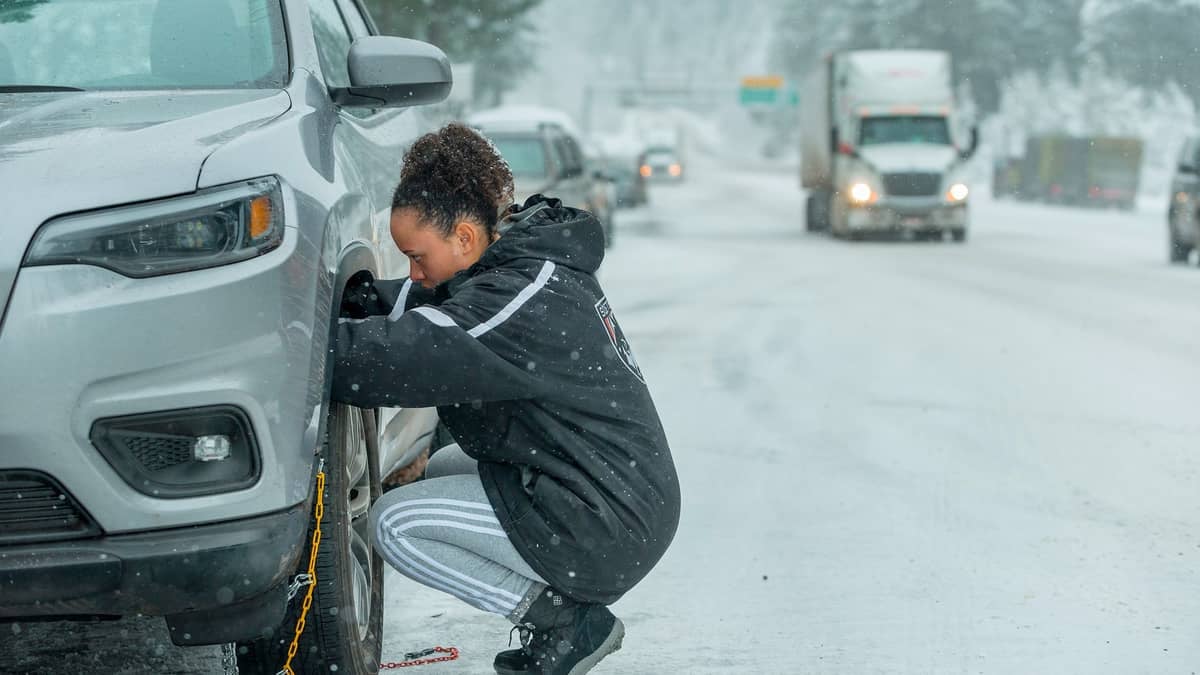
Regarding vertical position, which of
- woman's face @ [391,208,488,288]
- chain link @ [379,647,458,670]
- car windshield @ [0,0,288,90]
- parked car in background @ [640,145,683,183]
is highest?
car windshield @ [0,0,288,90]

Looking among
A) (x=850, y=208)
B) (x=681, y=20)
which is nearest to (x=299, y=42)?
(x=850, y=208)

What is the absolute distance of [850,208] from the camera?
27.2 metres

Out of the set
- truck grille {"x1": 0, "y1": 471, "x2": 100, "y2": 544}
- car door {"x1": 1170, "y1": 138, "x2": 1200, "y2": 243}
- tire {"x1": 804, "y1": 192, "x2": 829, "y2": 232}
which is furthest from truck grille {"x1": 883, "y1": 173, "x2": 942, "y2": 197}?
truck grille {"x1": 0, "y1": 471, "x2": 100, "y2": 544}

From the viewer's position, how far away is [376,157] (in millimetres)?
4180

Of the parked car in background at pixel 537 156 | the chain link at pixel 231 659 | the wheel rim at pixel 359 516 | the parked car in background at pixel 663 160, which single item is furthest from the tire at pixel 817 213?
the parked car in background at pixel 663 160

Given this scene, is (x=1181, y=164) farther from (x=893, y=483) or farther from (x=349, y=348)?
(x=349, y=348)

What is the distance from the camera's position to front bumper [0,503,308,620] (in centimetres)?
271

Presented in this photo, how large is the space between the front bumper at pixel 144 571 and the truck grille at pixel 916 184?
24726 mm

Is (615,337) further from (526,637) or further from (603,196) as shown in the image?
(603,196)

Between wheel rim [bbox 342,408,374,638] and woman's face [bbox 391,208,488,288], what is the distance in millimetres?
356

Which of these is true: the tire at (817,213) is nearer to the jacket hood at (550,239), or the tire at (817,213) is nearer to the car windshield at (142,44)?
the car windshield at (142,44)

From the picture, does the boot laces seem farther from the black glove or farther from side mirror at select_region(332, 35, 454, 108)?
side mirror at select_region(332, 35, 454, 108)

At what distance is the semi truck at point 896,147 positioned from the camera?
88.0 feet

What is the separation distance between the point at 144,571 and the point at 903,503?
12.3 feet
